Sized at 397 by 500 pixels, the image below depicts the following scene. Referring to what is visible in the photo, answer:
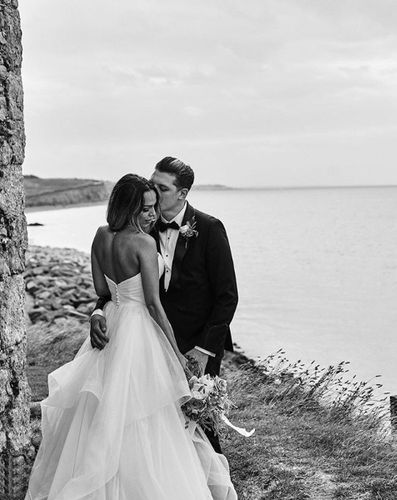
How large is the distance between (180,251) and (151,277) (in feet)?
2.04

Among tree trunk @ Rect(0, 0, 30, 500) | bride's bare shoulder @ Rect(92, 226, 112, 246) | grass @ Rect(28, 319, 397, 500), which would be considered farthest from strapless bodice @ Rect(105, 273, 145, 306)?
grass @ Rect(28, 319, 397, 500)

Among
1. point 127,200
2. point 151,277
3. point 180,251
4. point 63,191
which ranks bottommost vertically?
point 63,191

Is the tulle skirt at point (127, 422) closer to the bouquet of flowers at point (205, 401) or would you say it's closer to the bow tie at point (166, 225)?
the bouquet of flowers at point (205, 401)

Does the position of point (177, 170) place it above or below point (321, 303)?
above

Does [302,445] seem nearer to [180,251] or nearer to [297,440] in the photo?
[297,440]

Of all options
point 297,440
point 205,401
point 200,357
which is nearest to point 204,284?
point 200,357

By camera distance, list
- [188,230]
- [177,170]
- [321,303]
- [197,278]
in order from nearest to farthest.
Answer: [177,170] → [188,230] → [197,278] → [321,303]

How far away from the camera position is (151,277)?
5320mm

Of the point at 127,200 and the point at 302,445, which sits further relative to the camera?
the point at 302,445

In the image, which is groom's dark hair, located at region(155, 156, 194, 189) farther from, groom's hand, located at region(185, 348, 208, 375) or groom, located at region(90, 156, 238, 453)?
groom's hand, located at region(185, 348, 208, 375)

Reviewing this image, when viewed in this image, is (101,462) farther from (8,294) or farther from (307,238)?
(307,238)

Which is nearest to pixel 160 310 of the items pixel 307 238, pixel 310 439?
pixel 310 439

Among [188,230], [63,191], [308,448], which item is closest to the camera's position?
[188,230]

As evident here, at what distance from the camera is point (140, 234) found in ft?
17.4
